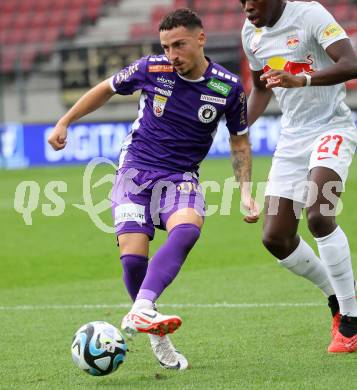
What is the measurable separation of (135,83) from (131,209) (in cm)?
80

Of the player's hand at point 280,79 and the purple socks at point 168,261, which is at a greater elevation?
the player's hand at point 280,79

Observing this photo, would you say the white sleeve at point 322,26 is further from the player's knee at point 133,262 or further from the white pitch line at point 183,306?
the white pitch line at point 183,306

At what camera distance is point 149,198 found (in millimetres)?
5863

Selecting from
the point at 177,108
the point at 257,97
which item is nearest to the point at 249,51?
the point at 257,97

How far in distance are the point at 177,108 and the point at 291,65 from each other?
0.85 meters

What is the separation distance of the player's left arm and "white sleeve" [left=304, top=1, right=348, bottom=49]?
42 mm

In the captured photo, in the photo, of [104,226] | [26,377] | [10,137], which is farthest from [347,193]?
[26,377]

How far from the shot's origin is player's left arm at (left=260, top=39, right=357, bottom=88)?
5609 mm

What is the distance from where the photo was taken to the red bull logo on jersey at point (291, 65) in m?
6.25

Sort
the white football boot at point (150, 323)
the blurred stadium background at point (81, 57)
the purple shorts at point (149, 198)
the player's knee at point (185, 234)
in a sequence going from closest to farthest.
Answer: the white football boot at point (150, 323)
the player's knee at point (185, 234)
the purple shorts at point (149, 198)
the blurred stadium background at point (81, 57)

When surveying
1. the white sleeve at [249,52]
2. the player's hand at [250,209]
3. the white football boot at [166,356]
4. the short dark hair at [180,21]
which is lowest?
the white football boot at [166,356]

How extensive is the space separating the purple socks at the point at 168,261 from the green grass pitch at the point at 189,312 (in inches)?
19.2

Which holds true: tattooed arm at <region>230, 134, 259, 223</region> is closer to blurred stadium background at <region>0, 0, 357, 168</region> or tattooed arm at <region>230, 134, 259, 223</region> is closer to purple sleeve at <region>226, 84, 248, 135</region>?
purple sleeve at <region>226, 84, 248, 135</region>

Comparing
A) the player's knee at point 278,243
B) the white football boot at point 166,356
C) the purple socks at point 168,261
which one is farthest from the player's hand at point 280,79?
the white football boot at point 166,356
